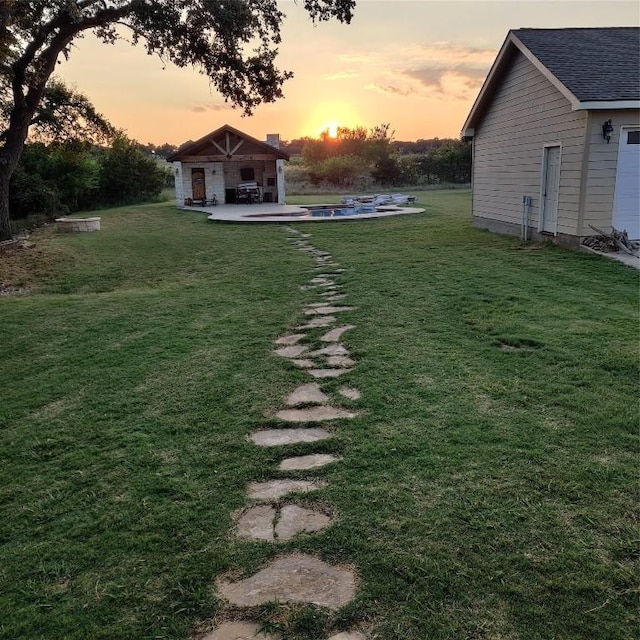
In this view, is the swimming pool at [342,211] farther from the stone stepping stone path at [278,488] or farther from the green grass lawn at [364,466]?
the stone stepping stone path at [278,488]

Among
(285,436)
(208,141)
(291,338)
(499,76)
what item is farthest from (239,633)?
(208,141)

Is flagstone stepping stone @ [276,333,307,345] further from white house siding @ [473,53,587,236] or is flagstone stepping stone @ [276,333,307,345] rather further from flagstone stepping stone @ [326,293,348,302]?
white house siding @ [473,53,587,236]

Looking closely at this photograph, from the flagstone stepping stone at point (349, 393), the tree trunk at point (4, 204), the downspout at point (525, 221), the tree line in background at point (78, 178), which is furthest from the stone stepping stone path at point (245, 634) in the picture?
the tree line in background at point (78, 178)

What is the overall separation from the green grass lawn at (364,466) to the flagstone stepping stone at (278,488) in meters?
0.06

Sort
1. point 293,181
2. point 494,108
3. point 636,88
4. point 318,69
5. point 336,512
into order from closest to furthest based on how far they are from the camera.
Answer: point 336,512, point 636,88, point 494,108, point 318,69, point 293,181

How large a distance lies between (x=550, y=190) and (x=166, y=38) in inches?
346

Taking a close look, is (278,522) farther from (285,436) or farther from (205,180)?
(205,180)

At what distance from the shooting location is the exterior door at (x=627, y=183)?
8.93 m

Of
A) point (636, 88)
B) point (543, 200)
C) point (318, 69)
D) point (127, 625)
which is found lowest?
point (127, 625)

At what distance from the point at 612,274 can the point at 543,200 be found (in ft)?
11.6

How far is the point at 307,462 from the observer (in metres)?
2.73

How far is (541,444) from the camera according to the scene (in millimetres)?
2789

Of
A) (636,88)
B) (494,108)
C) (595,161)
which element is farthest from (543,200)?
(494,108)

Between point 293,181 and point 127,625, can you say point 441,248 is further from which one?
point 293,181
